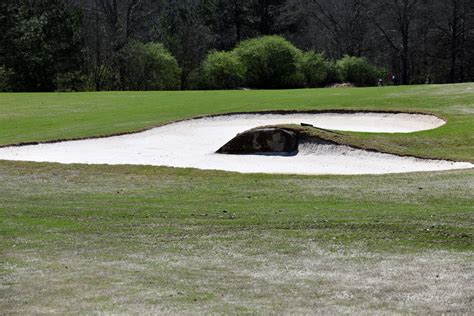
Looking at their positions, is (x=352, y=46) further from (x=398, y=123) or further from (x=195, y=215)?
(x=195, y=215)

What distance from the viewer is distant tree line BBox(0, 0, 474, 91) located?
65250 mm

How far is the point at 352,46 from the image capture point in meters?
89.5

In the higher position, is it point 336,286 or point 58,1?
point 58,1

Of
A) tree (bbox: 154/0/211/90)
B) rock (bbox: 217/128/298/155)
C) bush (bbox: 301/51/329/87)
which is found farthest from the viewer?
tree (bbox: 154/0/211/90)

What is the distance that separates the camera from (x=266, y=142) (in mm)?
22922

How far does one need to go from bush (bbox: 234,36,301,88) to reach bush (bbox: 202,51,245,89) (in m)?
0.80

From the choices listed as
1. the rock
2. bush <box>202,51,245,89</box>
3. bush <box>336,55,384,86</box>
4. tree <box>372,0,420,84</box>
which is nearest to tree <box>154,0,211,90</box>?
bush <box>202,51,245,89</box>

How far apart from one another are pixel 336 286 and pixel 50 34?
6414cm

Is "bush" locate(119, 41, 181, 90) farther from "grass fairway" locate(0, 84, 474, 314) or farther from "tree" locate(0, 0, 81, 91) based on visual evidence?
"grass fairway" locate(0, 84, 474, 314)

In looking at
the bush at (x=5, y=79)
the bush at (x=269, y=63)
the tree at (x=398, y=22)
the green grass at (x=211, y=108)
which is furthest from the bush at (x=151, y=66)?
the green grass at (x=211, y=108)

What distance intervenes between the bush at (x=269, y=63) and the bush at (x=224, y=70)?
0.80 metres

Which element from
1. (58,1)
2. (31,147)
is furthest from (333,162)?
(58,1)

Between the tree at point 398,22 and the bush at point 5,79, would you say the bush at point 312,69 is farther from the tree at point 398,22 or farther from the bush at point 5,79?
the bush at point 5,79

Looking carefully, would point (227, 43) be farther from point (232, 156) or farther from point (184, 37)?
point (232, 156)
